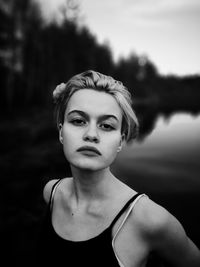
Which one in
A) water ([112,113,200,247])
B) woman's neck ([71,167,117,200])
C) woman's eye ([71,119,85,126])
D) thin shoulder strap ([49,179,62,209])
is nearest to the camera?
woman's eye ([71,119,85,126])

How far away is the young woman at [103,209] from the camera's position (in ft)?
5.72

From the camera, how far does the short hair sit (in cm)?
190

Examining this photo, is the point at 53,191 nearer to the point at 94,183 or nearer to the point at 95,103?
the point at 94,183

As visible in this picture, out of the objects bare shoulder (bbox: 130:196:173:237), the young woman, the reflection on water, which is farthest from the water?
bare shoulder (bbox: 130:196:173:237)

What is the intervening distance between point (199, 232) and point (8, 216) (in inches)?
178

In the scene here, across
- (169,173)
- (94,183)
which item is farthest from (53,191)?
(169,173)

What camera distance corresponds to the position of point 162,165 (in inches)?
417

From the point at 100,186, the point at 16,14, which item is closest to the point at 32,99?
the point at 16,14

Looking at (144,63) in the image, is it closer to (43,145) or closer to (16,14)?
(16,14)

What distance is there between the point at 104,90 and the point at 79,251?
1265 millimetres

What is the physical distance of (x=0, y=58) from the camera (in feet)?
74.8

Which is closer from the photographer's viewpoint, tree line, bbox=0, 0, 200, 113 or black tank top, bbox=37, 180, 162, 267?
black tank top, bbox=37, 180, 162, 267

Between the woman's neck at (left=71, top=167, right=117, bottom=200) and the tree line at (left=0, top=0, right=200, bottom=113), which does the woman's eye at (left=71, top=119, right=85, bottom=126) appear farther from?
the tree line at (left=0, top=0, right=200, bottom=113)

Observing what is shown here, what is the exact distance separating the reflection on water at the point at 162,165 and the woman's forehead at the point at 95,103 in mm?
6280
